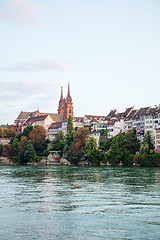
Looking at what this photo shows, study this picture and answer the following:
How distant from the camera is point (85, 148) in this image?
434ft

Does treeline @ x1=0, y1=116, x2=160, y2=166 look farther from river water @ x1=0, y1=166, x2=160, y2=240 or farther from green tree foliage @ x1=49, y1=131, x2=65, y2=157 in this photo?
river water @ x1=0, y1=166, x2=160, y2=240

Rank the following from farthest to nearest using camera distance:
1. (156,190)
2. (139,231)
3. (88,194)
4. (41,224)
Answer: (156,190) < (88,194) < (41,224) < (139,231)

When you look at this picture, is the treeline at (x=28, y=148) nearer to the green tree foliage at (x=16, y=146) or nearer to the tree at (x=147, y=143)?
the green tree foliage at (x=16, y=146)

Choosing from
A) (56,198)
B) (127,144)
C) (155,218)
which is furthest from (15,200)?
(127,144)

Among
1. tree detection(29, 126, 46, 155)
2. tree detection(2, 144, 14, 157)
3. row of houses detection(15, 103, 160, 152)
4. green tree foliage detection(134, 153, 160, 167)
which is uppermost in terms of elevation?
row of houses detection(15, 103, 160, 152)

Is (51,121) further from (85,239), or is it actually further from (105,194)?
(85,239)

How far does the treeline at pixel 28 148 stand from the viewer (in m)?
148

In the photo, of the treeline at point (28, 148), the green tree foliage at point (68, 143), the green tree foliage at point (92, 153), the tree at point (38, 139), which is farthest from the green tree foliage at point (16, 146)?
the green tree foliage at point (92, 153)

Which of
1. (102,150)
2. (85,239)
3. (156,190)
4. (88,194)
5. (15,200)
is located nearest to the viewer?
(85,239)

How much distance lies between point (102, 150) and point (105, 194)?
95084 mm

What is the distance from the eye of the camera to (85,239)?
816 inches

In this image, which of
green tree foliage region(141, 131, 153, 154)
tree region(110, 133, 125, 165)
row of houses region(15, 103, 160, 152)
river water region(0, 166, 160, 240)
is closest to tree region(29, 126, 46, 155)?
row of houses region(15, 103, 160, 152)

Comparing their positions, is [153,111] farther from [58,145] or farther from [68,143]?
[58,145]

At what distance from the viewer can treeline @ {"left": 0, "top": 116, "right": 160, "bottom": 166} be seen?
117556 millimetres
